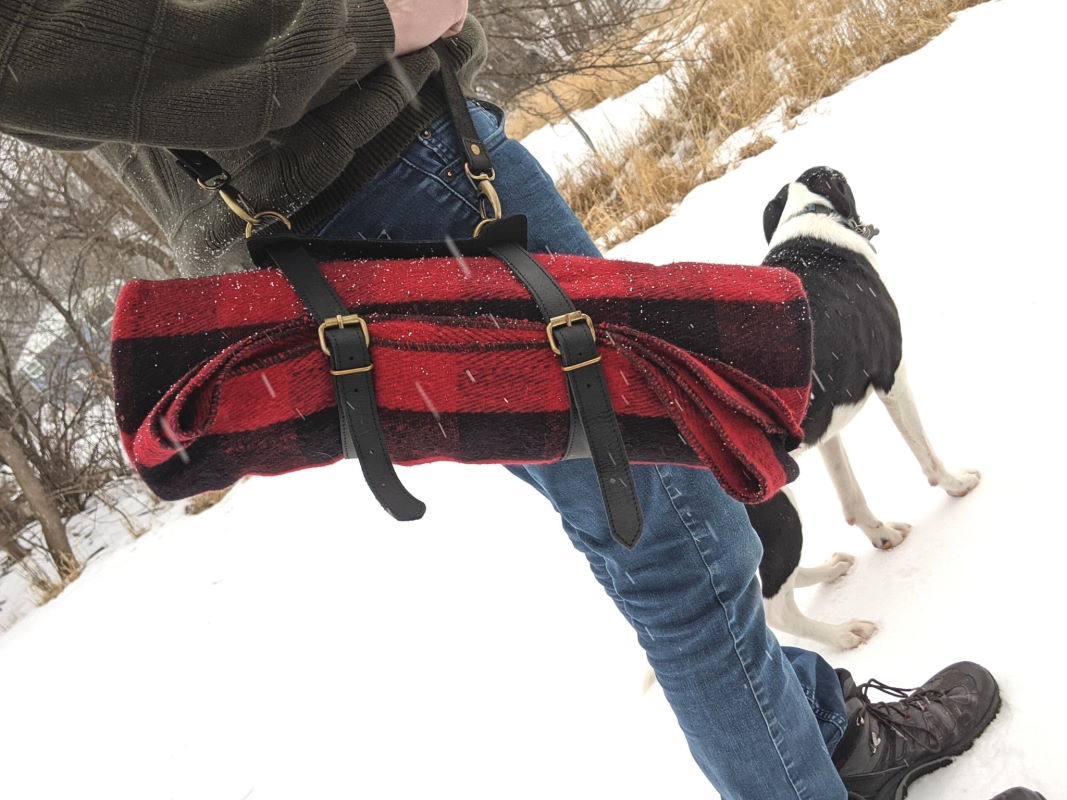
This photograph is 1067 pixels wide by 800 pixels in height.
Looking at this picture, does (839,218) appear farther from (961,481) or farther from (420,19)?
(420,19)

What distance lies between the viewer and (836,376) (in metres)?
1.84

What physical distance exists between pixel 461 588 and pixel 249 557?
4.94ft

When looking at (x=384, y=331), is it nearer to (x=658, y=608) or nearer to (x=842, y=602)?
(x=658, y=608)

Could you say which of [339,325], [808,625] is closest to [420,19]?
[339,325]

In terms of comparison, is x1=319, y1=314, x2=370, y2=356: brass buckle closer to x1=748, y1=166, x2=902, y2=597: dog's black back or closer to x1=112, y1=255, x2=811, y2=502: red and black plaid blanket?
x1=112, y1=255, x2=811, y2=502: red and black plaid blanket

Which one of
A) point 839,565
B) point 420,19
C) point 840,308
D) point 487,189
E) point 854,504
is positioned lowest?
point 839,565

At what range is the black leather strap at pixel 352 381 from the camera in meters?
0.84

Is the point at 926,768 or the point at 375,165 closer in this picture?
the point at 375,165

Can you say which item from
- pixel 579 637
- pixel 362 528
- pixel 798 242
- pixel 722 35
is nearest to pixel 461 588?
pixel 579 637

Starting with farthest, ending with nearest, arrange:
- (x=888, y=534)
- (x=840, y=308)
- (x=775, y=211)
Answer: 1. (x=775, y=211)
2. (x=888, y=534)
3. (x=840, y=308)

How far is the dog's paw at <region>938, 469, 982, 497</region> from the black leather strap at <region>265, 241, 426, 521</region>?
1.69m

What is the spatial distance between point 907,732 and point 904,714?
38 mm

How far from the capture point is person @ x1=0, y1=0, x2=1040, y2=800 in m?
0.76

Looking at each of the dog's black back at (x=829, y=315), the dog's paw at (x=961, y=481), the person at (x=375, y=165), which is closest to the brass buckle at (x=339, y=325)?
the person at (x=375, y=165)
